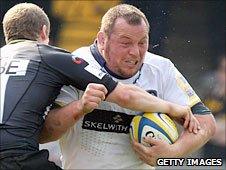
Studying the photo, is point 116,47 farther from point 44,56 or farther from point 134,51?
point 44,56

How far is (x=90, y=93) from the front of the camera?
326 cm

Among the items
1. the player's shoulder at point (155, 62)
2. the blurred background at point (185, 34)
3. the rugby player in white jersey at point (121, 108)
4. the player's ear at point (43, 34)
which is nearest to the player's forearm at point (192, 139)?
the rugby player in white jersey at point (121, 108)

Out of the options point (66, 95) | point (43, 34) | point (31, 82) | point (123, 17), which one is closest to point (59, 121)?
point (66, 95)

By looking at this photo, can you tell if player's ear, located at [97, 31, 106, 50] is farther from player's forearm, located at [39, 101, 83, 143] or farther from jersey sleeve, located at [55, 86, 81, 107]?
player's forearm, located at [39, 101, 83, 143]

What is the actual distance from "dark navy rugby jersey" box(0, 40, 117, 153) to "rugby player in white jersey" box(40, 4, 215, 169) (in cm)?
23

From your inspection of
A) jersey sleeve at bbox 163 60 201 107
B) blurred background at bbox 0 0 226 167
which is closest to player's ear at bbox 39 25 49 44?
jersey sleeve at bbox 163 60 201 107

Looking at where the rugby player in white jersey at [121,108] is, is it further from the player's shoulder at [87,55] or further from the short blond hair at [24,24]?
the short blond hair at [24,24]

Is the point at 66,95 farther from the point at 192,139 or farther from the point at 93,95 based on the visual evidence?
the point at 192,139

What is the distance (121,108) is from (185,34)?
9.13 ft

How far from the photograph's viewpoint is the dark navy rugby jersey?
126 inches

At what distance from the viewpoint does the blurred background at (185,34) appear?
6.13m

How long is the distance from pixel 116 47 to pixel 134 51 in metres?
0.11

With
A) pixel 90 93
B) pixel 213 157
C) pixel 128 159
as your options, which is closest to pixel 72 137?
pixel 128 159

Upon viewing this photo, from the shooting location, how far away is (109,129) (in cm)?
366
